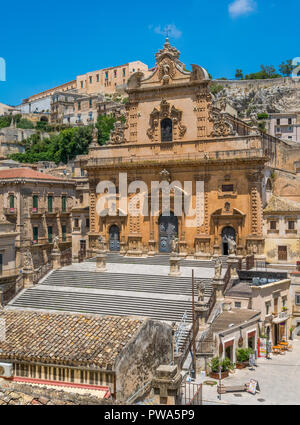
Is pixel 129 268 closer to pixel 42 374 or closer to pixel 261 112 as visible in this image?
pixel 42 374

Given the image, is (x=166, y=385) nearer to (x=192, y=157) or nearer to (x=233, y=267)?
(x=233, y=267)

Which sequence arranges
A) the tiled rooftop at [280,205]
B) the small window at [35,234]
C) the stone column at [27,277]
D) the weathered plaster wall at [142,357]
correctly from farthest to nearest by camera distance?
1. the small window at [35,234]
2. the tiled rooftop at [280,205]
3. the stone column at [27,277]
4. the weathered plaster wall at [142,357]

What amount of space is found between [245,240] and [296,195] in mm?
7979

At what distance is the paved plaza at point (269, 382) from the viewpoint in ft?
63.7

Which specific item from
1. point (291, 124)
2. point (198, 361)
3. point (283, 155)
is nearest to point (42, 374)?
point (198, 361)

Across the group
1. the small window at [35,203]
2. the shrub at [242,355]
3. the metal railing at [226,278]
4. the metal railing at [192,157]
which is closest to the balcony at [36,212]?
the small window at [35,203]

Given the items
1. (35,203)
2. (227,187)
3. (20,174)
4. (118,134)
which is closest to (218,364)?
(227,187)

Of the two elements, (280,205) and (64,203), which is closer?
(280,205)

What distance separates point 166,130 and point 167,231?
8.14 meters

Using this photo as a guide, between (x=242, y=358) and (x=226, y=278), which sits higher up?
(x=226, y=278)

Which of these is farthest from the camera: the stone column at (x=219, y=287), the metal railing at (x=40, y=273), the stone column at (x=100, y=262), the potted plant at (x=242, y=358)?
the stone column at (x=100, y=262)

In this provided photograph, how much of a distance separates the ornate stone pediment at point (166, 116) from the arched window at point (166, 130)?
1.13 ft

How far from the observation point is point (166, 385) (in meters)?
12.5

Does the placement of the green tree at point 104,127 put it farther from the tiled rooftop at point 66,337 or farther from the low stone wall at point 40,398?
the low stone wall at point 40,398
